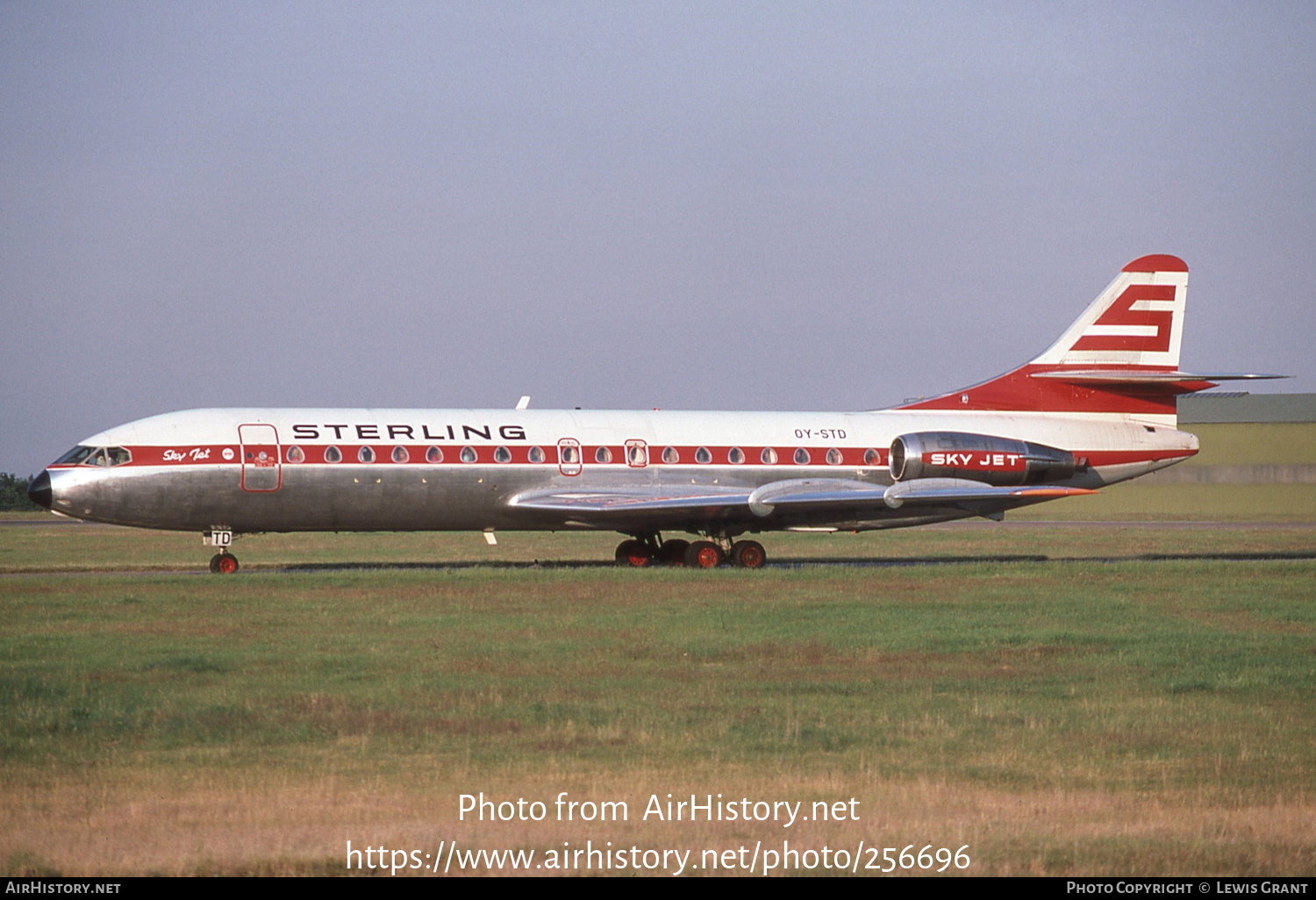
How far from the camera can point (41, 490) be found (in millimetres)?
28391

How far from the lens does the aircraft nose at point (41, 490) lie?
28.3m

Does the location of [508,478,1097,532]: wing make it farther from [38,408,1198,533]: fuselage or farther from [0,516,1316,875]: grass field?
[0,516,1316,875]: grass field

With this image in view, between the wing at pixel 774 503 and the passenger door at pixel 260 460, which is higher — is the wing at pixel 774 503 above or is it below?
below

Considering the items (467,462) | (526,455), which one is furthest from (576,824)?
(526,455)

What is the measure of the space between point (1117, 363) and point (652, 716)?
24014 millimetres

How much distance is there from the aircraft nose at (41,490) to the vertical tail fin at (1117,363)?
62.2ft

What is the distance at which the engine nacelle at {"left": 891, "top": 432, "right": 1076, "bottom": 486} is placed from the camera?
32.3 m

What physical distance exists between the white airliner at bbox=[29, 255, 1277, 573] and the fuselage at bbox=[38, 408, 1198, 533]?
1.5 inches

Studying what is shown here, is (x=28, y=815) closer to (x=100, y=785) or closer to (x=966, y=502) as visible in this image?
(x=100, y=785)

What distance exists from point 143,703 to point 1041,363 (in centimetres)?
2569

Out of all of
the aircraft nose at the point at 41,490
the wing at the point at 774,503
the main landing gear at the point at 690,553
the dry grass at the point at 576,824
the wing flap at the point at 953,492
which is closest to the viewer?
the dry grass at the point at 576,824

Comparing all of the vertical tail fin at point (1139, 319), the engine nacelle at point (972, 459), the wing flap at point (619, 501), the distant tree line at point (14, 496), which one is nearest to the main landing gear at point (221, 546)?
the wing flap at point (619, 501)

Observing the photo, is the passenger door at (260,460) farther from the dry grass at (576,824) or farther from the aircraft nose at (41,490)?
the dry grass at (576,824)

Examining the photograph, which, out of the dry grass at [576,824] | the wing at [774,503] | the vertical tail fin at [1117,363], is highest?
the vertical tail fin at [1117,363]
